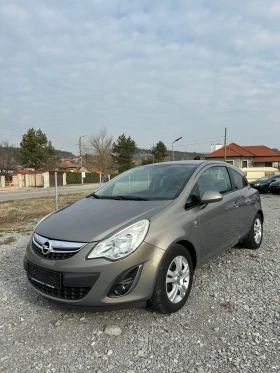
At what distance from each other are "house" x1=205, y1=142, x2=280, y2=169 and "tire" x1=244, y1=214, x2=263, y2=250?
43.8m

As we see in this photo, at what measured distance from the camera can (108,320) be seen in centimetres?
289

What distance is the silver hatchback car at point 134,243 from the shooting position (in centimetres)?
257

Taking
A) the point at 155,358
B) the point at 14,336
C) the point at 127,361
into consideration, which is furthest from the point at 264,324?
the point at 14,336

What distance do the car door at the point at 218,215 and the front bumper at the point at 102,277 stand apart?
3.18ft

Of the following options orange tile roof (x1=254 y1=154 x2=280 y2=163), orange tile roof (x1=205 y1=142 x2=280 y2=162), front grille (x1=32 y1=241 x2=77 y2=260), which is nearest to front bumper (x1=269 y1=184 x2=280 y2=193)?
front grille (x1=32 y1=241 x2=77 y2=260)

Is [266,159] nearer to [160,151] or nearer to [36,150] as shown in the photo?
[160,151]

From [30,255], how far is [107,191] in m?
1.43

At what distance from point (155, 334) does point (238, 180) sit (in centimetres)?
296

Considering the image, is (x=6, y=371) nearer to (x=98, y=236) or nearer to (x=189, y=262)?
(x=98, y=236)

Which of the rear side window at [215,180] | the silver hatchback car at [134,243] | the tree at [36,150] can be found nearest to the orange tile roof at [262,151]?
the tree at [36,150]

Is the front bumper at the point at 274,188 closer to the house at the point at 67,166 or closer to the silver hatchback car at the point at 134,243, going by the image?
the silver hatchback car at the point at 134,243

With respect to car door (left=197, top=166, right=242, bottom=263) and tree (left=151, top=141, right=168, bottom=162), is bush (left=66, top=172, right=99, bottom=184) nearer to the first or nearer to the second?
tree (left=151, top=141, right=168, bottom=162)

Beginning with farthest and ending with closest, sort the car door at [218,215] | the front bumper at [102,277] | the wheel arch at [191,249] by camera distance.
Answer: the car door at [218,215] < the wheel arch at [191,249] < the front bumper at [102,277]

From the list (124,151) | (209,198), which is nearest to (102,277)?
(209,198)
